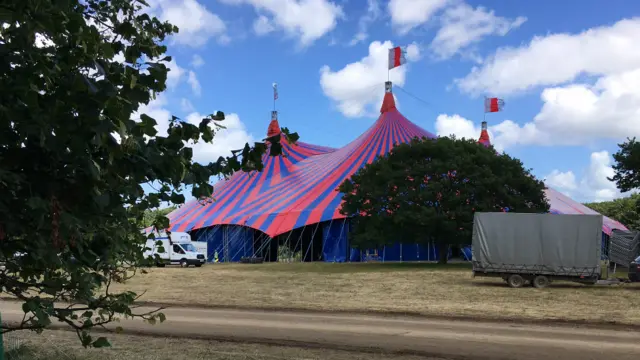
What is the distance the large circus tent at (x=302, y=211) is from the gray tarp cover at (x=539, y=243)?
15051mm

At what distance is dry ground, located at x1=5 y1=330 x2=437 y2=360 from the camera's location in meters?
6.79

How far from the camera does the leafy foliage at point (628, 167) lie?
95.7 ft

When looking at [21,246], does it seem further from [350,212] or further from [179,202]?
[350,212]

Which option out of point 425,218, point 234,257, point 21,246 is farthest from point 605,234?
point 21,246

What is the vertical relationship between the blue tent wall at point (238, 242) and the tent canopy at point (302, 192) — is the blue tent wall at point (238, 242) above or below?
below

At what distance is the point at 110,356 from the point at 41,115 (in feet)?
18.1

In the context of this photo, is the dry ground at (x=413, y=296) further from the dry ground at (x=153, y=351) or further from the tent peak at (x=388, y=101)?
the tent peak at (x=388, y=101)

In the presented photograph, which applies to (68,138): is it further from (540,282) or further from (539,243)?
(539,243)

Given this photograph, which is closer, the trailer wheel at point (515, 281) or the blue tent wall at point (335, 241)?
the trailer wheel at point (515, 281)

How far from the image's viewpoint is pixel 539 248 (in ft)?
63.9

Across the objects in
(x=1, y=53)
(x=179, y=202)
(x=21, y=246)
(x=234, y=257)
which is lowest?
(x=234, y=257)

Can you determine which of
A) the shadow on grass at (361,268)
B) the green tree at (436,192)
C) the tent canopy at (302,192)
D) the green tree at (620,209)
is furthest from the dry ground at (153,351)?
the green tree at (620,209)

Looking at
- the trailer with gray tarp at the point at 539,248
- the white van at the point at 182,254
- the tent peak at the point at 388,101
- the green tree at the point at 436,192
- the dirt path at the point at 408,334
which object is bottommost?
the white van at the point at 182,254

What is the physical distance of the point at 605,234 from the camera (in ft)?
132
